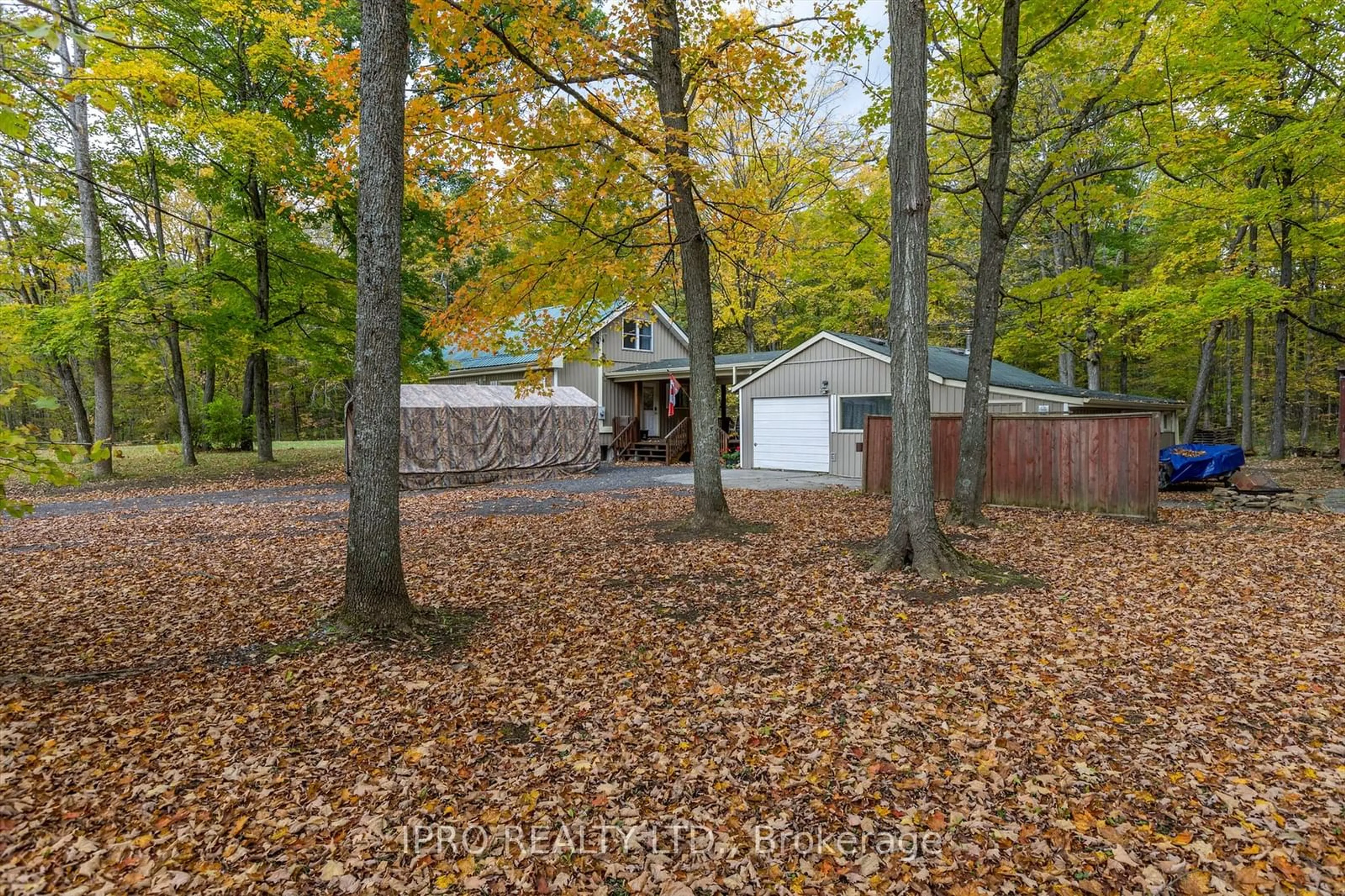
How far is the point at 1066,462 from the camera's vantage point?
965cm

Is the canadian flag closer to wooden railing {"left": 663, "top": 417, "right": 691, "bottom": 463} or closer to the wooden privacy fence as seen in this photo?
wooden railing {"left": 663, "top": 417, "right": 691, "bottom": 463}

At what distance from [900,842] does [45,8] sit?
5056 mm

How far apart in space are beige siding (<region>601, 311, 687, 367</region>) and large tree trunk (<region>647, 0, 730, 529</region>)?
1285 centimetres

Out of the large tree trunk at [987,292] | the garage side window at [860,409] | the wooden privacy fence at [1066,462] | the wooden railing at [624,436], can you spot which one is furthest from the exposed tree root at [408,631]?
the wooden railing at [624,436]

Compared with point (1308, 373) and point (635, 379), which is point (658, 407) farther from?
point (1308, 373)

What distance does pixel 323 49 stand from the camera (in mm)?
9633

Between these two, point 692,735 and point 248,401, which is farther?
point 248,401

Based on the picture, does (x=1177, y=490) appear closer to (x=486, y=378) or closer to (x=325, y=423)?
(x=486, y=378)

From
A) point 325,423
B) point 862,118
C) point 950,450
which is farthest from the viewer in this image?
point 325,423

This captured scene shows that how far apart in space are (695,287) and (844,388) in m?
8.18

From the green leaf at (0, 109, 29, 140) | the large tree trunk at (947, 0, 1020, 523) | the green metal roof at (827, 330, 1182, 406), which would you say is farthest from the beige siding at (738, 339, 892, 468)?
the green leaf at (0, 109, 29, 140)

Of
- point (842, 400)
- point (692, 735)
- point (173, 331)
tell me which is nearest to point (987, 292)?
point (842, 400)

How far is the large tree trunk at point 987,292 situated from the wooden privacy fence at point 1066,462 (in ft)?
1.88

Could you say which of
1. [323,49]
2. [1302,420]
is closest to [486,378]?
[323,49]
